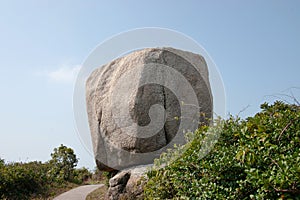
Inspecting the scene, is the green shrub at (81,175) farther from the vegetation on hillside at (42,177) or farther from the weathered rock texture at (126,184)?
the weathered rock texture at (126,184)

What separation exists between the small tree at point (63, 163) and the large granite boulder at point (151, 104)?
842 centimetres

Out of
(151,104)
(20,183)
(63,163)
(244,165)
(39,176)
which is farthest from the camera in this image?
(63,163)

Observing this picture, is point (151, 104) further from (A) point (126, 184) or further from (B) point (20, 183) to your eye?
(B) point (20, 183)

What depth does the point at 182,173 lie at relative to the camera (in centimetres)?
411

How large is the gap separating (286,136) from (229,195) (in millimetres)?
838

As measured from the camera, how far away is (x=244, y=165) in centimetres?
343

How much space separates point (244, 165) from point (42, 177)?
1087cm

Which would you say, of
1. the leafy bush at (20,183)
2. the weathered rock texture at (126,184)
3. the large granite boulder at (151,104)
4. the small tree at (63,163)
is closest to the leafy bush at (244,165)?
the weathered rock texture at (126,184)

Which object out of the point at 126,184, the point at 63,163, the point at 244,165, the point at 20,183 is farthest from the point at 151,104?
the point at 63,163

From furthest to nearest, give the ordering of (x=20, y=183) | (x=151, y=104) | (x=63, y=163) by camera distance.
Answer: (x=63, y=163) → (x=20, y=183) → (x=151, y=104)

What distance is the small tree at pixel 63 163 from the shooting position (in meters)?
15.7

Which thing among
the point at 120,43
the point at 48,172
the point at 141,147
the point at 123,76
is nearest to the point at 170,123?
the point at 141,147

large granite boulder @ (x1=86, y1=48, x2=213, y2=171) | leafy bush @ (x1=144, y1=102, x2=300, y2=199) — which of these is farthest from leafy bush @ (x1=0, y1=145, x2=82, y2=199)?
leafy bush @ (x1=144, y1=102, x2=300, y2=199)

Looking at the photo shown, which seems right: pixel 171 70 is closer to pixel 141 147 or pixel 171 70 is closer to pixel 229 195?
pixel 141 147
